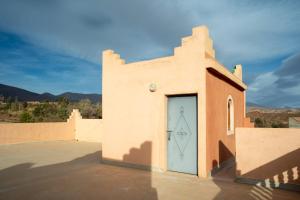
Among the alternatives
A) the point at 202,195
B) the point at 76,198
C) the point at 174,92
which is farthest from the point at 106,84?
the point at 202,195

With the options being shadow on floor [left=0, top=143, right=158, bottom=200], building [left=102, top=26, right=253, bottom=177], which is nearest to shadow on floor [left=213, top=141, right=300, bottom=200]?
building [left=102, top=26, right=253, bottom=177]

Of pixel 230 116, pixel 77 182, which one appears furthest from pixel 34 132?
pixel 230 116

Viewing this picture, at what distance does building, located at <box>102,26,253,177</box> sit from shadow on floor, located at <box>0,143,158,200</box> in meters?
0.44

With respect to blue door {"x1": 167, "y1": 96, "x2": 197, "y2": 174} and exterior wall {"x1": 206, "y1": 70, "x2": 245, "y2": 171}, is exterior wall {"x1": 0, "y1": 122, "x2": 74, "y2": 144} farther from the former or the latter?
exterior wall {"x1": 206, "y1": 70, "x2": 245, "y2": 171}

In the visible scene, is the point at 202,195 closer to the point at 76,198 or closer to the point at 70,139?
the point at 76,198

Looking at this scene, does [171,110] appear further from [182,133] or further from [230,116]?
[230,116]

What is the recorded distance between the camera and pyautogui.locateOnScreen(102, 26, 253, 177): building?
723 centimetres

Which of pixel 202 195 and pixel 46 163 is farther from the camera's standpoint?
pixel 46 163

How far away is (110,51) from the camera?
9531 mm

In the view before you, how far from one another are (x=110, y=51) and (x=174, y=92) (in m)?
3.43

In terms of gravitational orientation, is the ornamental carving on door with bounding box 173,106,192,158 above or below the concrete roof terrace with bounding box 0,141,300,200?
above

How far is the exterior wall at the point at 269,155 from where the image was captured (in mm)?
5777

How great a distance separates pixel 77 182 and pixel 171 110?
3602mm

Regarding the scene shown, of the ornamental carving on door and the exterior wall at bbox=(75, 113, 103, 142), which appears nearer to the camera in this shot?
the ornamental carving on door
